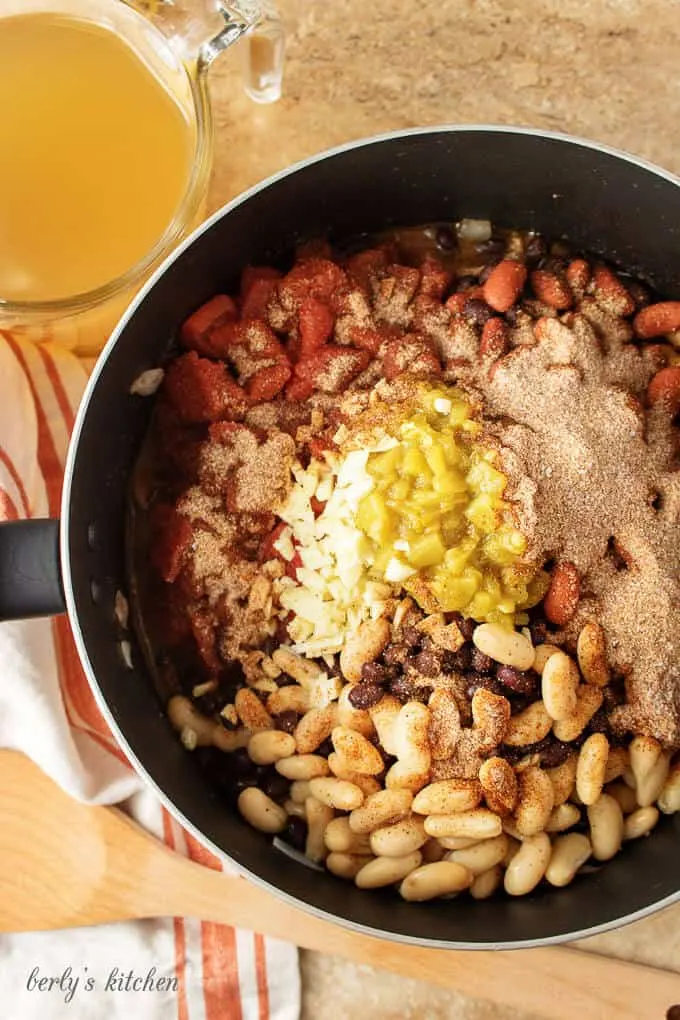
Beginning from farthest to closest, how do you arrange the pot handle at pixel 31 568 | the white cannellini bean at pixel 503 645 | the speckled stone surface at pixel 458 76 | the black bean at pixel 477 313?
Answer: the speckled stone surface at pixel 458 76
the black bean at pixel 477 313
the white cannellini bean at pixel 503 645
the pot handle at pixel 31 568

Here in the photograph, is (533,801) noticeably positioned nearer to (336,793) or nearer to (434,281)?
(336,793)

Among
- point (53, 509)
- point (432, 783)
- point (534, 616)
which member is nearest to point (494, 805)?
point (432, 783)

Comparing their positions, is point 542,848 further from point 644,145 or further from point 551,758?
point 644,145

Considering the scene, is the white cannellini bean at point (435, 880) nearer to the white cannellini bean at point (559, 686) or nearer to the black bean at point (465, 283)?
the white cannellini bean at point (559, 686)

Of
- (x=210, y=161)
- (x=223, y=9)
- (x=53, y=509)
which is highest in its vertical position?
(x=223, y=9)

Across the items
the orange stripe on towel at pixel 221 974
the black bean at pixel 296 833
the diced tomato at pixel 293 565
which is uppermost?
the diced tomato at pixel 293 565

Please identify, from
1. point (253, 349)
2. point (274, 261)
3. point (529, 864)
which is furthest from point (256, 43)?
point (529, 864)

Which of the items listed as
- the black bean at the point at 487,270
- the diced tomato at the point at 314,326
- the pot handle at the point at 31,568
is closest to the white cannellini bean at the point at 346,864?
the pot handle at the point at 31,568
